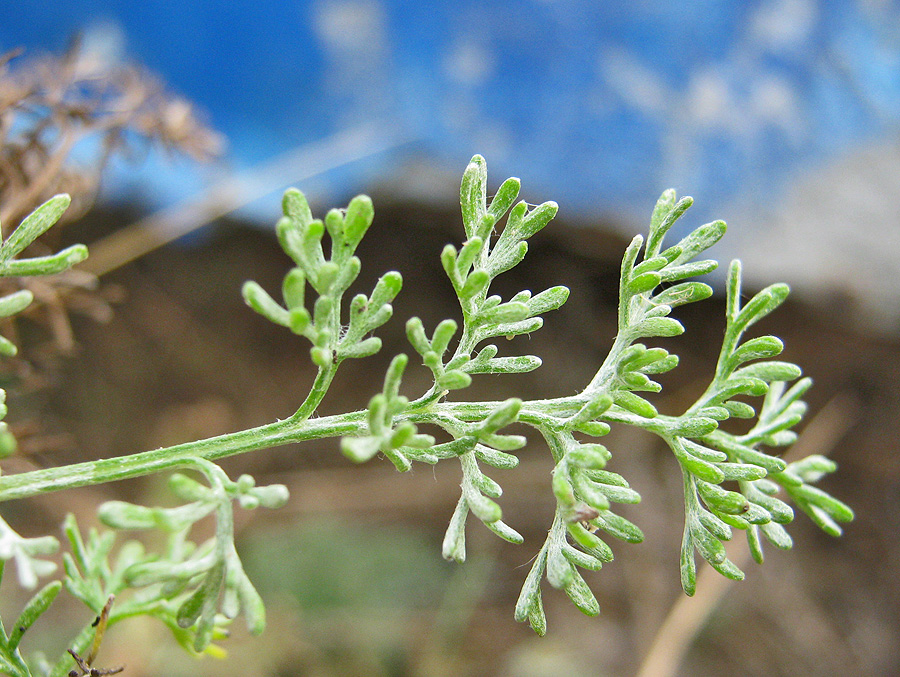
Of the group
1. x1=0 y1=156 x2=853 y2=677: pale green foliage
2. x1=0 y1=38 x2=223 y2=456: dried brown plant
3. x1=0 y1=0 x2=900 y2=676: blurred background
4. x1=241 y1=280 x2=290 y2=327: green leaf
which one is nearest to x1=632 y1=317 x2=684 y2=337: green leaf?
x1=0 y1=156 x2=853 y2=677: pale green foliage

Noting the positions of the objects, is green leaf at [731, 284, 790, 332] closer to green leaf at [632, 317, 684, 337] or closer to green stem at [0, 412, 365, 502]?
green leaf at [632, 317, 684, 337]

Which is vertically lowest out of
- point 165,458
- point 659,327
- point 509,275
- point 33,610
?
point 509,275

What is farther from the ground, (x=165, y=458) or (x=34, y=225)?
(x=34, y=225)

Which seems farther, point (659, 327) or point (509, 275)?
point (509, 275)

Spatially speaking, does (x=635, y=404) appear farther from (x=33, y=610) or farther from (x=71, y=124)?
(x=71, y=124)

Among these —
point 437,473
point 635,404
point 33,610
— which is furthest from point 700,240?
point 437,473

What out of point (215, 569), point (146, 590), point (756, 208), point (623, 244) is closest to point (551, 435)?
point (215, 569)

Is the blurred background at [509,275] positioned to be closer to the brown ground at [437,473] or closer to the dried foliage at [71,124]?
the brown ground at [437,473]
